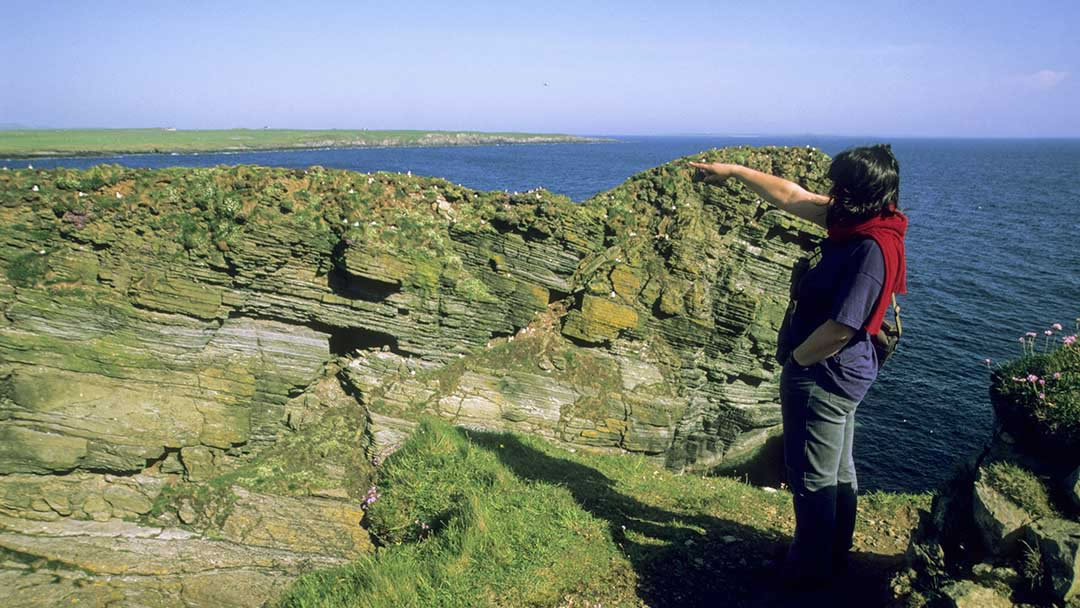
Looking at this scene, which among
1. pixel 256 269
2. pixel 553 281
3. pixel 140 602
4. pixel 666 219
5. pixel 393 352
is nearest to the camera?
pixel 140 602

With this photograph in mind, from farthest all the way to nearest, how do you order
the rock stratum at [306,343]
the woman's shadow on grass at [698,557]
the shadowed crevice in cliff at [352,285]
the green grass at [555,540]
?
the shadowed crevice in cliff at [352,285], the rock stratum at [306,343], the green grass at [555,540], the woman's shadow on grass at [698,557]

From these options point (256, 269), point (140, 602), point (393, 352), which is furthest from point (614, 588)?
point (256, 269)

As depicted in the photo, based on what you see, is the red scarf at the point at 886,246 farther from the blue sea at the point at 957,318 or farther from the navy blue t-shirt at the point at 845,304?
the blue sea at the point at 957,318

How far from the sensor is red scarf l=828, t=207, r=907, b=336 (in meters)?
3.75

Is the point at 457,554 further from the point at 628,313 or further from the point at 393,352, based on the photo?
the point at 628,313

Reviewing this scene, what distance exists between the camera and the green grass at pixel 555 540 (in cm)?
554

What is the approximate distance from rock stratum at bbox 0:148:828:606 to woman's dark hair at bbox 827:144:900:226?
8618mm

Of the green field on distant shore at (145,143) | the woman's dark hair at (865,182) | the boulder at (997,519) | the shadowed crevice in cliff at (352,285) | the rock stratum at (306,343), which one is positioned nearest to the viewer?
the woman's dark hair at (865,182)

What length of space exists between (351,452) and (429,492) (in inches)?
159

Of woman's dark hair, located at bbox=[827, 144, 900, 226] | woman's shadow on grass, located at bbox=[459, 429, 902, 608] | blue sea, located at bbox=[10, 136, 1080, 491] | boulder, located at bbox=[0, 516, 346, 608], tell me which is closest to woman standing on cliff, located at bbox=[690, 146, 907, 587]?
woman's dark hair, located at bbox=[827, 144, 900, 226]

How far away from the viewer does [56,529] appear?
31.4 feet

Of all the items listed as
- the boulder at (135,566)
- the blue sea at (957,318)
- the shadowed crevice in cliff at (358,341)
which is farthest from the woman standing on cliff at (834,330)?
the blue sea at (957,318)

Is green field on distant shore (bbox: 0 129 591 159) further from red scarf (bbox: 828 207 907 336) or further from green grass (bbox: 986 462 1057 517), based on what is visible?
green grass (bbox: 986 462 1057 517)

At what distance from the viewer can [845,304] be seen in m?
3.76
